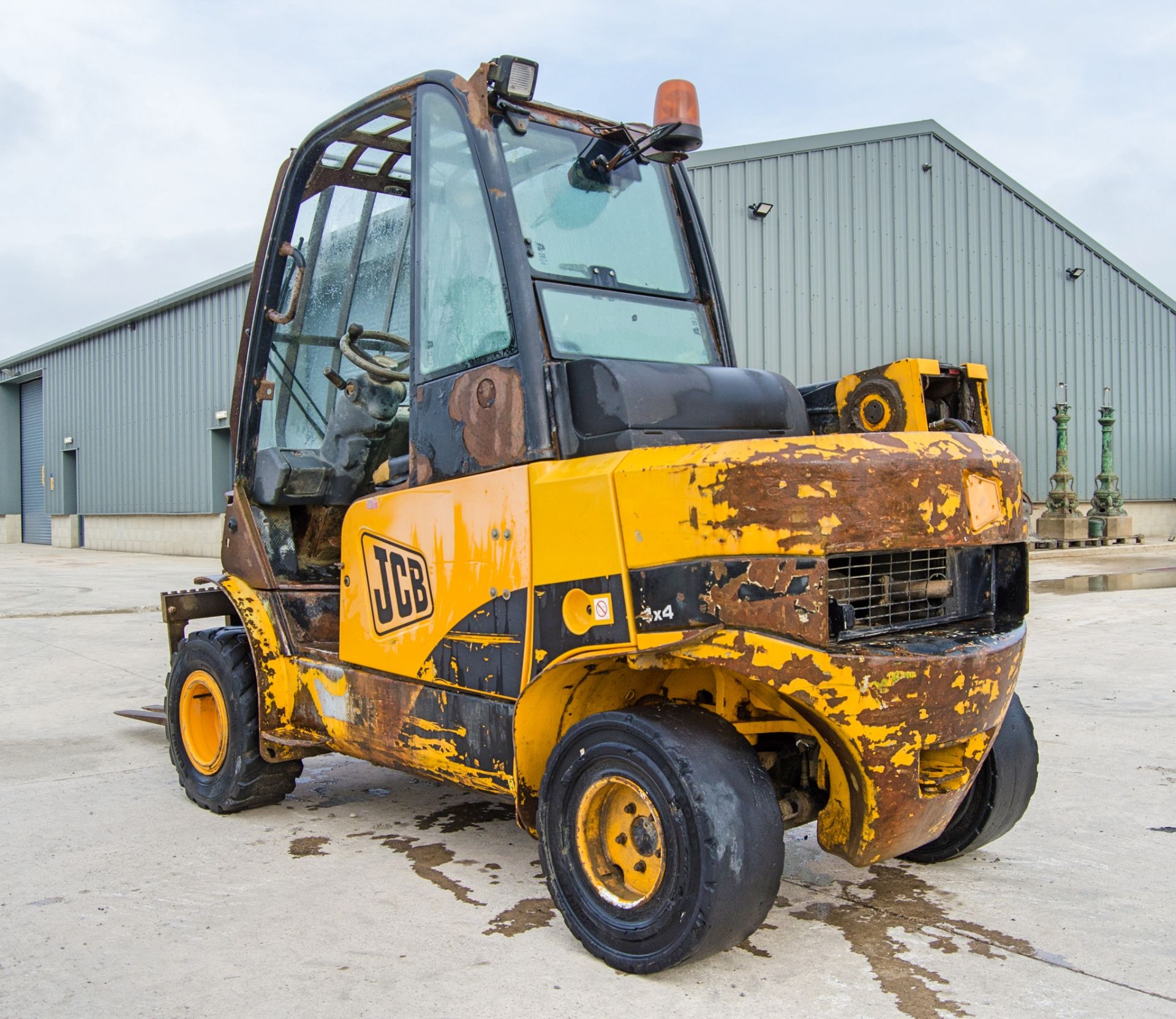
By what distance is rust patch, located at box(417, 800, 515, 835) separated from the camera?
438cm

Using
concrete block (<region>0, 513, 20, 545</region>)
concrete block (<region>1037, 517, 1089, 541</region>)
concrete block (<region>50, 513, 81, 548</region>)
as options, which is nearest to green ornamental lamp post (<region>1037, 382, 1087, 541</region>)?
concrete block (<region>1037, 517, 1089, 541</region>)

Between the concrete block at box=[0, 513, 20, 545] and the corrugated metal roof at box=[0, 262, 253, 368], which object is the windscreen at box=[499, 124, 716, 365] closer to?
the corrugated metal roof at box=[0, 262, 253, 368]

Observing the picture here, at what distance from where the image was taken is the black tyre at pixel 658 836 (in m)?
2.80

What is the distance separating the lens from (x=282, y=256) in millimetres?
4672

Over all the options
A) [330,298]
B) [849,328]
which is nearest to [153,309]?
[849,328]

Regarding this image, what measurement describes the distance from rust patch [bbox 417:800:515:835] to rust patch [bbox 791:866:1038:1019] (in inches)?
55.9

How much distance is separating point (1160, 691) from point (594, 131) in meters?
5.23

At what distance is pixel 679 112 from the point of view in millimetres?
3434

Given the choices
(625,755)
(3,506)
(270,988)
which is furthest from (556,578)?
(3,506)

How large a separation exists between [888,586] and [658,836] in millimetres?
891

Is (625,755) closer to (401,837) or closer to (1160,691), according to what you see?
(401,837)

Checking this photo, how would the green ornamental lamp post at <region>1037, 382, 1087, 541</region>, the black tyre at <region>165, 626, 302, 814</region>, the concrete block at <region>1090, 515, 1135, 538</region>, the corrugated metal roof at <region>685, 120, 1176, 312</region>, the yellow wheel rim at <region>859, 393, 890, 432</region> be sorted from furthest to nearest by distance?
the concrete block at <region>1090, 515, 1135, 538</region> → the green ornamental lamp post at <region>1037, 382, 1087, 541</region> → the corrugated metal roof at <region>685, 120, 1176, 312</region> → the black tyre at <region>165, 626, 302, 814</region> → the yellow wheel rim at <region>859, 393, 890, 432</region>

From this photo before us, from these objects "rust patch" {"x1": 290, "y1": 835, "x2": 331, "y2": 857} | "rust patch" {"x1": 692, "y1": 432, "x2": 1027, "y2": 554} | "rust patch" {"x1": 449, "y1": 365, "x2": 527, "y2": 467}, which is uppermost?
"rust patch" {"x1": 449, "y1": 365, "x2": 527, "y2": 467}

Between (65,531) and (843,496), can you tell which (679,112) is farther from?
(65,531)
